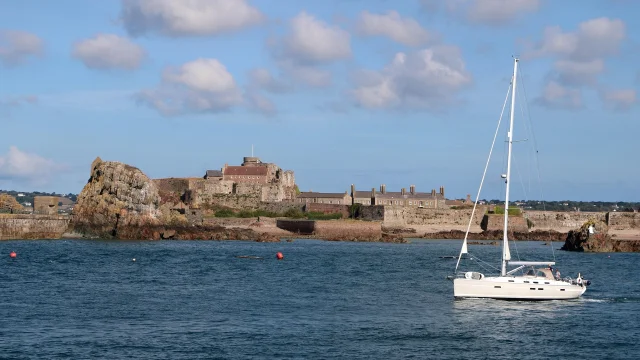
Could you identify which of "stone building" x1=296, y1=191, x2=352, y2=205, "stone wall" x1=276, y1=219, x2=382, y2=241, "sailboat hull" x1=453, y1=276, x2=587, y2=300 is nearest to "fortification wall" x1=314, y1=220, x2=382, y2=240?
"stone wall" x1=276, y1=219, x2=382, y2=241

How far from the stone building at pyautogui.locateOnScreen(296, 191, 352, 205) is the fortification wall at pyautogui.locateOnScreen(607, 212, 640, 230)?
120 ft

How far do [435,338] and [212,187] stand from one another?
84.8 m

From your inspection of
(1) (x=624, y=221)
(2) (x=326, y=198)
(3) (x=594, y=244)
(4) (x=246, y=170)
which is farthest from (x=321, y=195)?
(3) (x=594, y=244)

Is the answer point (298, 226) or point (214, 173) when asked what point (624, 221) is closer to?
point (298, 226)

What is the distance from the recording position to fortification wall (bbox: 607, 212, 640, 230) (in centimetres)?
9750

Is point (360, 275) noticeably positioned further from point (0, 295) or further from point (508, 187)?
point (0, 295)

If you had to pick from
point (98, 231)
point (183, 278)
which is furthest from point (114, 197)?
point (183, 278)

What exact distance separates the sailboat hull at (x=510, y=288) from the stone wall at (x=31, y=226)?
1937 inches

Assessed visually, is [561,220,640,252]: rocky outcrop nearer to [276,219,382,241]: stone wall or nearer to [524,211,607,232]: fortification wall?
[276,219,382,241]: stone wall

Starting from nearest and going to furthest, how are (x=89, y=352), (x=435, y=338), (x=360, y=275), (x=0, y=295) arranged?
1. (x=89, y=352)
2. (x=435, y=338)
3. (x=0, y=295)
4. (x=360, y=275)

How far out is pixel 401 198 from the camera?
122 m

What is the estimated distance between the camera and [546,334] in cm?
2672

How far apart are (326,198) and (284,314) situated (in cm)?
8798

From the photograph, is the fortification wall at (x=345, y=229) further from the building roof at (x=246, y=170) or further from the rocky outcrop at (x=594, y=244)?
the building roof at (x=246, y=170)
